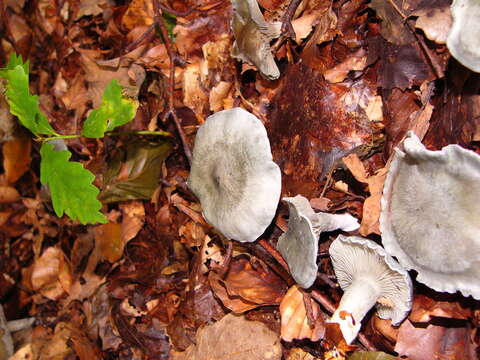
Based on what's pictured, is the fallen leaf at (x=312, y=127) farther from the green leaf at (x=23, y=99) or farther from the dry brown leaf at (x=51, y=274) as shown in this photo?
the dry brown leaf at (x=51, y=274)

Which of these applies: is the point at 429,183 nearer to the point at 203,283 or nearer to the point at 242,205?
the point at 242,205

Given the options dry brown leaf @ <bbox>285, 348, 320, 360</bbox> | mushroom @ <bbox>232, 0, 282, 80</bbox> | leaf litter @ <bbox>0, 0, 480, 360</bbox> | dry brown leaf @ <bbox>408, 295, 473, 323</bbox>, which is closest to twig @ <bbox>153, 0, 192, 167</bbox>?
leaf litter @ <bbox>0, 0, 480, 360</bbox>

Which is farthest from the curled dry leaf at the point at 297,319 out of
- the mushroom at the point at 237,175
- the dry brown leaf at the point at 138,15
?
the dry brown leaf at the point at 138,15

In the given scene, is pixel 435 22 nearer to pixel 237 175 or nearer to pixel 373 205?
pixel 373 205

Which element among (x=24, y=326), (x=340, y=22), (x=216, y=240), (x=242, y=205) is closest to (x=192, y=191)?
(x=216, y=240)

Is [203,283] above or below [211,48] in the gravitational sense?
below

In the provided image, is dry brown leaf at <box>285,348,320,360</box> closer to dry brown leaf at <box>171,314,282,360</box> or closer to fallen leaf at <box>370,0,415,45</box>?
dry brown leaf at <box>171,314,282,360</box>
